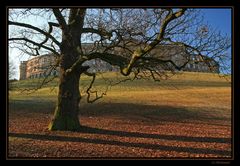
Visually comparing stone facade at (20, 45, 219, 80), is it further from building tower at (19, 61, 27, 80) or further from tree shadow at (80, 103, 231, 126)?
tree shadow at (80, 103, 231, 126)

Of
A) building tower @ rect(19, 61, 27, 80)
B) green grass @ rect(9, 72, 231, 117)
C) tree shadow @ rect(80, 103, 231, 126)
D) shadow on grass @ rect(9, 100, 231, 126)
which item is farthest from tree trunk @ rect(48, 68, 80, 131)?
building tower @ rect(19, 61, 27, 80)

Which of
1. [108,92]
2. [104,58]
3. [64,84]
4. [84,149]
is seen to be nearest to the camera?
[84,149]

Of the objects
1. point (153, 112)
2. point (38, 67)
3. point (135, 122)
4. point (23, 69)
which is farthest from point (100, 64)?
point (153, 112)

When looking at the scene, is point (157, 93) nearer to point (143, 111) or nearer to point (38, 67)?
point (143, 111)

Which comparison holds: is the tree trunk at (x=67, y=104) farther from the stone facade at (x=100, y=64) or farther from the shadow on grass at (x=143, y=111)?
the shadow on grass at (x=143, y=111)

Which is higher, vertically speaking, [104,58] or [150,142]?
[104,58]

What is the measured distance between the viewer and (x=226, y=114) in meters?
12.1

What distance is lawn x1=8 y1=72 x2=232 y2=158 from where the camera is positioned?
7.47m

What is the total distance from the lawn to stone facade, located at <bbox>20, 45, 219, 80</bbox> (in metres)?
0.32

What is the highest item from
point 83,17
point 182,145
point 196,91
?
point 83,17

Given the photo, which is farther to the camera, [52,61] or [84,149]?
[52,61]

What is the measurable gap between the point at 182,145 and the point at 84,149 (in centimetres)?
244

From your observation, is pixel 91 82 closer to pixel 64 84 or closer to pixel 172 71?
pixel 64 84
